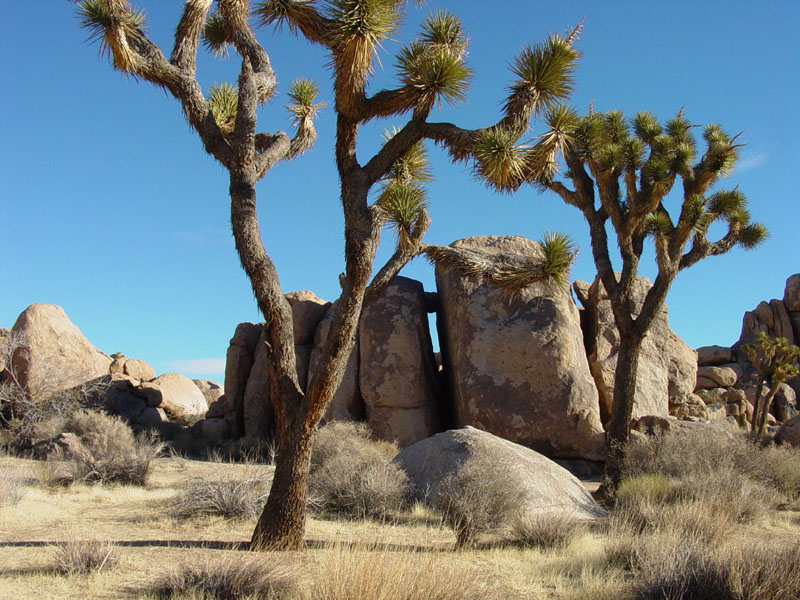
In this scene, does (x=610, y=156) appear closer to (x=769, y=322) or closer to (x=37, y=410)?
(x=37, y=410)

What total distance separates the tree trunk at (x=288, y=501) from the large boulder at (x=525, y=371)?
9124 millimetres

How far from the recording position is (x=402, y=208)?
24.7ft

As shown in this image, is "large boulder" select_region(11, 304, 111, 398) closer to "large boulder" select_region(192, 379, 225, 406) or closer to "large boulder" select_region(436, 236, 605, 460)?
"large boulder" select_region(192, 379, 225, 406)

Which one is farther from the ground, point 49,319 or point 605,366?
point 49,319

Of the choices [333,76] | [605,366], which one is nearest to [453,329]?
[605,366]

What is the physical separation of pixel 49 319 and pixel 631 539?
19.3 m

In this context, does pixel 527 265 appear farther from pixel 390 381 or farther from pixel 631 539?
pixel 390 381

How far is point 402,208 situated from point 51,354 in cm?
1639

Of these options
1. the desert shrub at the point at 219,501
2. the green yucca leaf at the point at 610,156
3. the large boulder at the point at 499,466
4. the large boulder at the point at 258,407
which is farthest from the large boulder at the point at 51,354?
the green yucca leaf at the point at 610,156

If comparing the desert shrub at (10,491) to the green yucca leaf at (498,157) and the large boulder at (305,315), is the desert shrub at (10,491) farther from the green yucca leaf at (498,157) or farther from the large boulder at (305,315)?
the large boulder at (305,315)

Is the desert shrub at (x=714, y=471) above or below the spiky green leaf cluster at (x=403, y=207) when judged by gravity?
below

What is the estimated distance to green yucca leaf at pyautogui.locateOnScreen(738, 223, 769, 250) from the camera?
1405 centimetres

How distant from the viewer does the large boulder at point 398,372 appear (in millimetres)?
16703

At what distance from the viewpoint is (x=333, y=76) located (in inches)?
286
